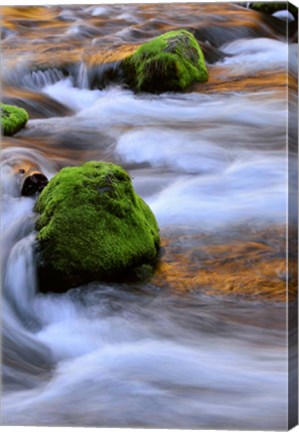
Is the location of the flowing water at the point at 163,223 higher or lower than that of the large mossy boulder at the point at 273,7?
lower

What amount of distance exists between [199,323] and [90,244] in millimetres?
806

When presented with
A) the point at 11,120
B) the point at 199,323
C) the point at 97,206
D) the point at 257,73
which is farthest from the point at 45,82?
the point at 199,323

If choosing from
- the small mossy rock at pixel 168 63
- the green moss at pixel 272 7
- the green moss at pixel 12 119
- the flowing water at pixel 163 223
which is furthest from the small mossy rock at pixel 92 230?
the green moss at pixel 272 7

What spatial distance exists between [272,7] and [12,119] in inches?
67.9

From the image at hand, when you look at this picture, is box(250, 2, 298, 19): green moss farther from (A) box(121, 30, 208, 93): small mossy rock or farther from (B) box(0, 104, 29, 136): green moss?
(B) box(0, 104, 29, 136): green moss

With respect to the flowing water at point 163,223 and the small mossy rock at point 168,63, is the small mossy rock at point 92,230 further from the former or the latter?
the small mossy rock at point 168,63

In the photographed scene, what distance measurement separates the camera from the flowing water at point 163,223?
18.5ft

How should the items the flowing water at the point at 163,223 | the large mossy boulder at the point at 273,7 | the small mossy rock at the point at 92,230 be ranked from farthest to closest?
the small mossy rock at the point at 92,230 < the large mossy boulder at the point at 273,7 < the flowing water at the point at 163,223

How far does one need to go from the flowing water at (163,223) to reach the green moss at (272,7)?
0.06m

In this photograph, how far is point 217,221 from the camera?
5.83 m

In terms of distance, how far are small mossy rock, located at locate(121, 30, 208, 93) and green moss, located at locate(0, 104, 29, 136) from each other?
710 millimetres

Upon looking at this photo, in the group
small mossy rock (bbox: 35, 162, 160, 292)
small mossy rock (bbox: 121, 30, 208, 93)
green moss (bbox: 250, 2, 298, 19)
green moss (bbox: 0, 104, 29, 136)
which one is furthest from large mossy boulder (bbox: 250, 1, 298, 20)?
green moss (bbox: 0, 104, 29, 136)

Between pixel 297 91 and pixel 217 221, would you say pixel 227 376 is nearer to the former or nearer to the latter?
pixel 217 221

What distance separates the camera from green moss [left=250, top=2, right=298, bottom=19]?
578cm
